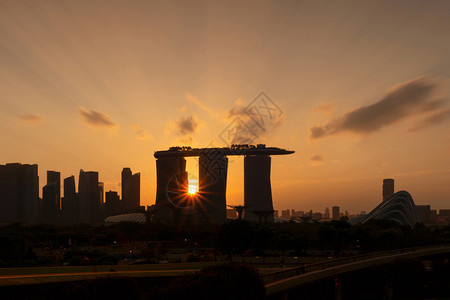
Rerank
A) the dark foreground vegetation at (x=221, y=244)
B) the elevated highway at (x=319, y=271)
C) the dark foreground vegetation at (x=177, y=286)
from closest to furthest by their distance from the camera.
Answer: the dark foreground vegetation at (x=177, y=286) < the elevated highway at (x=319, y=271) < the dark foreground vegetation at (x=221, y=244)

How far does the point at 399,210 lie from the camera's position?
170 metres

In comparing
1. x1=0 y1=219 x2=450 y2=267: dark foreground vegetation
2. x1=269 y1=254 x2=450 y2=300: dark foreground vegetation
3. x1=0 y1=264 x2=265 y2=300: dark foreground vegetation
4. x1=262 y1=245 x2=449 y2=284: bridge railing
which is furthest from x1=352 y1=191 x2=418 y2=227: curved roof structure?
x1=0 y1=264 x2=265 y2=300: dark foreground vegetation

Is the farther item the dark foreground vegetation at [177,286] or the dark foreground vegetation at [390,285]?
the dark foreground vegetation at [390,285]

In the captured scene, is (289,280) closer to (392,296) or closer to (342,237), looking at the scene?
(392,296)

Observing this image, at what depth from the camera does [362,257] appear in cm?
5278

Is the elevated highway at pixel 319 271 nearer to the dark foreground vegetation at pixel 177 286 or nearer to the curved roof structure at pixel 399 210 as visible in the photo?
the dark foreground vegetation at pixel 177 286

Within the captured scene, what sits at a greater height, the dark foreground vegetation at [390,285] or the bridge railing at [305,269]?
the bridge railing at [305,269]

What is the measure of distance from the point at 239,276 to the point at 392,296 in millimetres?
32026

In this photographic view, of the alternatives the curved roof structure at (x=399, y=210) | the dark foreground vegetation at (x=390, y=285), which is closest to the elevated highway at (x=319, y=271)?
the dark foreground vegetation at (x=390, y=285)

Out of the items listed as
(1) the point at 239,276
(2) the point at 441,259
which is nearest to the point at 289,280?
(1) the point at 239,276

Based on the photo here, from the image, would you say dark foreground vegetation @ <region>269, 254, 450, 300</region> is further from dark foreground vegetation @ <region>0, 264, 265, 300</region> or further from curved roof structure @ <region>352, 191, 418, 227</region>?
curved roof structure @ <region>352, 191, 418, 227</region>

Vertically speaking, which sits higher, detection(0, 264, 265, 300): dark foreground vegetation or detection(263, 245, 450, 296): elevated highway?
detection(0, 264, 265, 300): dark foreground vegetation

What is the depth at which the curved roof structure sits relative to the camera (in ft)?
548

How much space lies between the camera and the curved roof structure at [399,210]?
16700 centimetres
